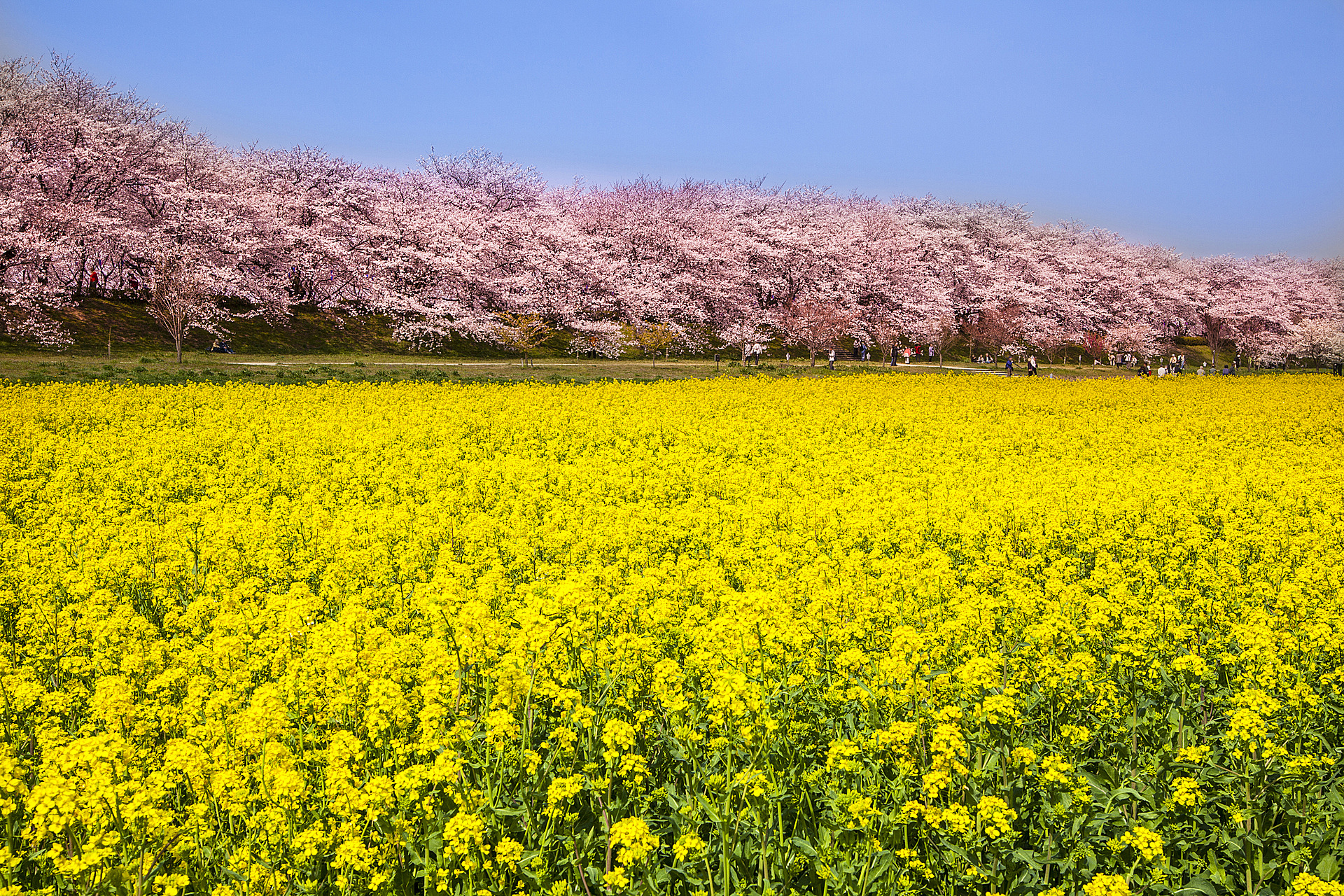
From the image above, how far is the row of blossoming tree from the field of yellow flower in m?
32.8

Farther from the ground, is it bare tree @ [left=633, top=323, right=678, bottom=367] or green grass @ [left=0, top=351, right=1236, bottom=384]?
bare tree @ [left=633, top=323, right=678, bottom=367]

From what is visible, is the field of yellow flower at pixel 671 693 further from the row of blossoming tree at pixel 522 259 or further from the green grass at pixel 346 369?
the row of blossoming tree at pixel 522 259

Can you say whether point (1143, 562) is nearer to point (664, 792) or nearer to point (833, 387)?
point (664, 792)

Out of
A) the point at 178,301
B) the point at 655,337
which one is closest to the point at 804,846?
the point at 178,301

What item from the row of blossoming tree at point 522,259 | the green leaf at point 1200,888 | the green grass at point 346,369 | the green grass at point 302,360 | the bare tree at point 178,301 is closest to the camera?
the green leaf at point 1200,888

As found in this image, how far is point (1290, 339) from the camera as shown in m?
80.8

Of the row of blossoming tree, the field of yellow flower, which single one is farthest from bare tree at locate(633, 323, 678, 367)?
the field of yellow flower

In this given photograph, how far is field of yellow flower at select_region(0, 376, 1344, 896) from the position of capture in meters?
4.07

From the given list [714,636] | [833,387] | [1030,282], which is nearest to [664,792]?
[714,636]

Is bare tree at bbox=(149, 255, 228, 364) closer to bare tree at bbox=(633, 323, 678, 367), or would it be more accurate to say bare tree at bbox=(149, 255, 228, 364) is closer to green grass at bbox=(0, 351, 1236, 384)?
green grass at bbox=(0, 351, 1236, 384)

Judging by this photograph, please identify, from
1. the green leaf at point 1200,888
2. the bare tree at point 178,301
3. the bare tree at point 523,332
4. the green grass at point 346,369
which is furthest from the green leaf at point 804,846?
the bare tree at point 523,332

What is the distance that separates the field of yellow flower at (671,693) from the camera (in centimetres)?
407

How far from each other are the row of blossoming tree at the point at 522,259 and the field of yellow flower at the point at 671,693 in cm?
3285

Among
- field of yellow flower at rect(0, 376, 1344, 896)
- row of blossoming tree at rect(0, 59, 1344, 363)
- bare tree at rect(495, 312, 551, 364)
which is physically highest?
row of blossoming tree at rect(0, 59, 1344, 363)
